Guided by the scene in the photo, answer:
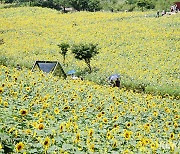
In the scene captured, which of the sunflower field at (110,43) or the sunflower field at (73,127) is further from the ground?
the sunflower field at (73,127)

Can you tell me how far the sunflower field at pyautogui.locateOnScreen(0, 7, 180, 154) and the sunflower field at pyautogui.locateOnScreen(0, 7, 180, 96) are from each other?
0.20 ft

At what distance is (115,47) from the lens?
30.2m

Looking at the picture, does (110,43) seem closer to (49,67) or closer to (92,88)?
(49,67)

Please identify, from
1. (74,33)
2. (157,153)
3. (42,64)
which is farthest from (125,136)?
(74,33)

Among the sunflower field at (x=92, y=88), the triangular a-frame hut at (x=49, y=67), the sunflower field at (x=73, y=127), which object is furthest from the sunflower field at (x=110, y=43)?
the sunflower field at (x=73, y=127)

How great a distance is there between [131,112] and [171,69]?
14995 mm

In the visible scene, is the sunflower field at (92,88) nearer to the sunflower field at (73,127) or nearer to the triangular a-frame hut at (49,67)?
the sunflower field at (73,127)

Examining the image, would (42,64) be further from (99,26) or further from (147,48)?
(99,26)

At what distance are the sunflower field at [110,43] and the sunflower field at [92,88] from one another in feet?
0.20

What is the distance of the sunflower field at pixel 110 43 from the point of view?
20728 millimetres

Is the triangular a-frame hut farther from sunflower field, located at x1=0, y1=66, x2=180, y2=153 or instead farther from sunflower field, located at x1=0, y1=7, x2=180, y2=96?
sunflower field, located at x1=0, y1=66, x2=180, y2=153

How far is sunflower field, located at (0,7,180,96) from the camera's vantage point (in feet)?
68.0

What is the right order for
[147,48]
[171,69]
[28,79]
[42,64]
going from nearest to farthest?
1. [28,79]
2. [42,64]
3. [171,69]
4. [147,48]

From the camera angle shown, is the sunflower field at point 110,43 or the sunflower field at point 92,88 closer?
the sunflower field at point 92,88
